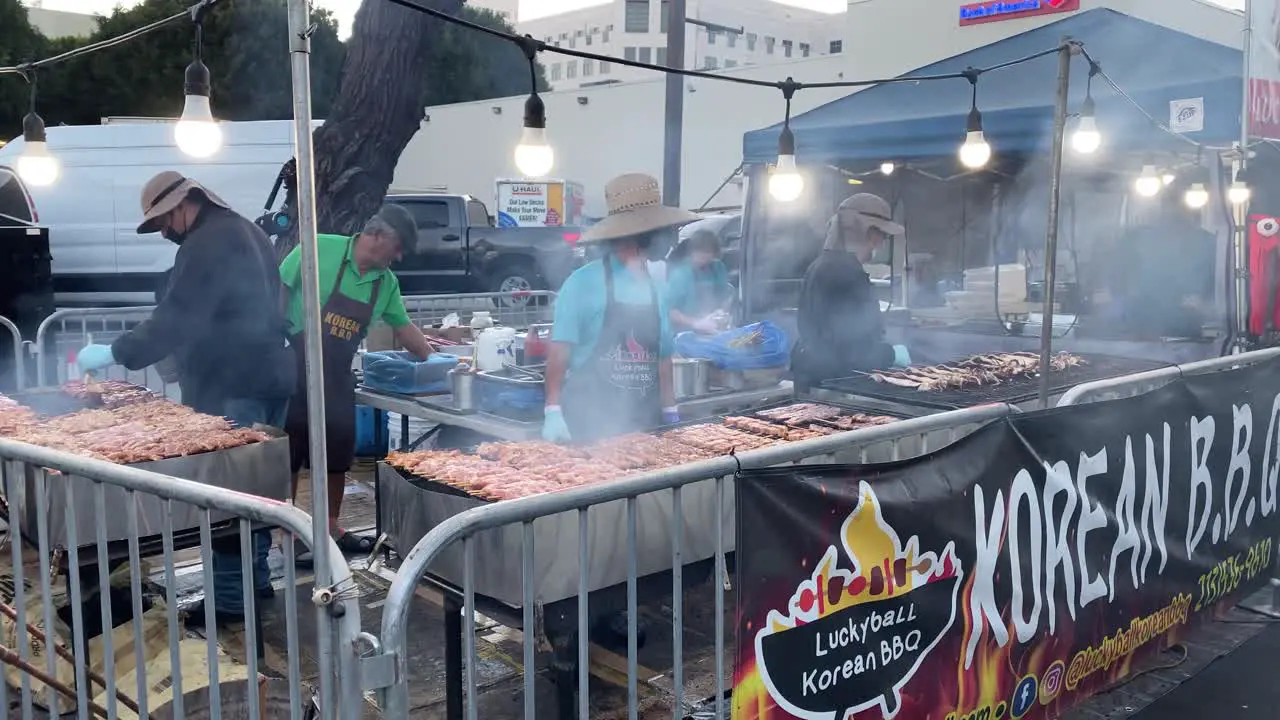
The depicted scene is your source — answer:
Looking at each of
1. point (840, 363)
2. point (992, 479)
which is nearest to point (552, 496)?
point (992, 479)

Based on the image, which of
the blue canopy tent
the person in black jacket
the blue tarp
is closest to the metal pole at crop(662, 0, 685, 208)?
the blue canopy tent

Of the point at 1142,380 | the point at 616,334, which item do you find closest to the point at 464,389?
the point at 616,334

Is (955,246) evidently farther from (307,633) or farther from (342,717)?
(342,717)

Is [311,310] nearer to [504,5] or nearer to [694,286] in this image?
[694,286]

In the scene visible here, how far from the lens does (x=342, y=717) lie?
217 cm

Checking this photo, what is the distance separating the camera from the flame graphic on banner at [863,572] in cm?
290

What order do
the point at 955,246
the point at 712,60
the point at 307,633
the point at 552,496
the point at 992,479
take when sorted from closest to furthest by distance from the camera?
the point at 552,496 → the point at 992,479 → the point at 307,633 → the point at 955,246 → the point at 712,60

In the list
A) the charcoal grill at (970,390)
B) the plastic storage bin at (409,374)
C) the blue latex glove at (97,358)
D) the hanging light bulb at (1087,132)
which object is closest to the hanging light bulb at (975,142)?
the hanging light bulb at (1087,132)

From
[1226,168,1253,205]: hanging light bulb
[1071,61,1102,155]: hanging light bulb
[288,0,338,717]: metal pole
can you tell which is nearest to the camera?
[288,0,338,717]: metal pole

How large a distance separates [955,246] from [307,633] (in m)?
10.4

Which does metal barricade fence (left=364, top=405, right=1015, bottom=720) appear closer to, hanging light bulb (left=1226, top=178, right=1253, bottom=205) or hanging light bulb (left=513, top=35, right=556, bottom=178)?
hanging light bulb (left=513, top=35, right=556, bottom=178)

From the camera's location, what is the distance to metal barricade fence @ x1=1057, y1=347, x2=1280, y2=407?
4.40 meters

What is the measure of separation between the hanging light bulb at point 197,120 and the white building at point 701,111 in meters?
17.3

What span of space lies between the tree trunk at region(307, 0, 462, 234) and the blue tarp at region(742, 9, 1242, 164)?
12.5 feet
